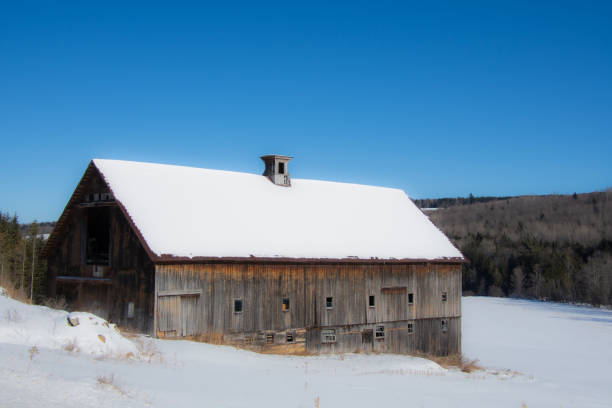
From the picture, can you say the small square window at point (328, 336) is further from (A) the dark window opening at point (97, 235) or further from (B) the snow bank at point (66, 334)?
(B) the snow bank at point (66, 334)

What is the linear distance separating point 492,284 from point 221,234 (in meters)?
111

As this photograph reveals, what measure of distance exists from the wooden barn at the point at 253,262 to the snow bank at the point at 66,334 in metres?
5.99

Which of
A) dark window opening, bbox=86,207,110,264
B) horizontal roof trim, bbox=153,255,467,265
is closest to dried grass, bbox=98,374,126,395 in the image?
horizontal roof trim, bbox=153,255,467,265

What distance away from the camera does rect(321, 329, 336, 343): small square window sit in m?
27.9

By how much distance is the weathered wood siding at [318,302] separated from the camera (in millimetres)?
23531

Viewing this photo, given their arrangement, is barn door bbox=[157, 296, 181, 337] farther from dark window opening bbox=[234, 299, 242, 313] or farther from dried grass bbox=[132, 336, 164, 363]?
dark window opening bbox=[234, 299, 242, 313]

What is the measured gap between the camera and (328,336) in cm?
2819

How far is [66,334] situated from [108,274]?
9.53 meters

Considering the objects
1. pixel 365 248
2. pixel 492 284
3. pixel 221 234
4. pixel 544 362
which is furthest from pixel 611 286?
pixel 221 234

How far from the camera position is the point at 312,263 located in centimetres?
2764

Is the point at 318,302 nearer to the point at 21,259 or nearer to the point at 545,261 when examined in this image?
the point at 21,259

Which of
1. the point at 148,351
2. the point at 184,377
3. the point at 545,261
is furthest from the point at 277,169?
the point at 545,261

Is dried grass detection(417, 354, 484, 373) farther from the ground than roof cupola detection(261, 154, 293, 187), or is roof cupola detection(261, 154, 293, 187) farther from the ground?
roof cupola detection(261, 154, 293, 187)

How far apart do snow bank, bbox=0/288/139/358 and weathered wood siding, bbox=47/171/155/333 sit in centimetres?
619
